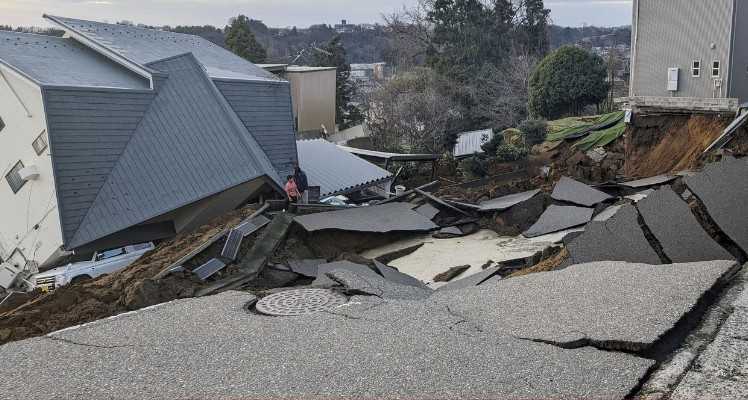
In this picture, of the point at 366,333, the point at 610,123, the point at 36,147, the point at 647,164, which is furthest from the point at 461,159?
the point at 366,333

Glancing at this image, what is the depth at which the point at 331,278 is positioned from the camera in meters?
7.80

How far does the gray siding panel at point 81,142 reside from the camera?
14578 mm

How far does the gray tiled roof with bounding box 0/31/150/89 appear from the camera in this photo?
16016 millimetres

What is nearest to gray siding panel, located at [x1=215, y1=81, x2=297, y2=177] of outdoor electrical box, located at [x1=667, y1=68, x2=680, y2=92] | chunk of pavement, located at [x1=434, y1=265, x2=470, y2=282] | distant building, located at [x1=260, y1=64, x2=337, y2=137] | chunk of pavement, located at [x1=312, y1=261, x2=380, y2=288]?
chunk of pavement, located at [x1=434, y1=265, x2=470, y2=282]

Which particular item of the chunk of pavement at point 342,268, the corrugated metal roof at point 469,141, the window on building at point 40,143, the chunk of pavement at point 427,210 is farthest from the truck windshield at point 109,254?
the corrugated metal roof at point 469,141

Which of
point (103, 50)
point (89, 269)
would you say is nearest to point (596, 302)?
point (89, 269)

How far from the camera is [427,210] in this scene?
15.6m

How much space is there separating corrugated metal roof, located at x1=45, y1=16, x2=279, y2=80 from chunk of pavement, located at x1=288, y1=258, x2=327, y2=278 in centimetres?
1022

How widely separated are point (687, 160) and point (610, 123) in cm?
698

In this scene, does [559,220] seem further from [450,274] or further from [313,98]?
[313,98]

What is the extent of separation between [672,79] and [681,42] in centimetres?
105

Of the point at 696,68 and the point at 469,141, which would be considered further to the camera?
the point at 469,141

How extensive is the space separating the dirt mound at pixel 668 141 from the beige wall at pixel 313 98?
2061cm

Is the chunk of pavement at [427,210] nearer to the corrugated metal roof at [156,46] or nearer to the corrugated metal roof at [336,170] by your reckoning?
the corrugated metal roof at [336,170]
